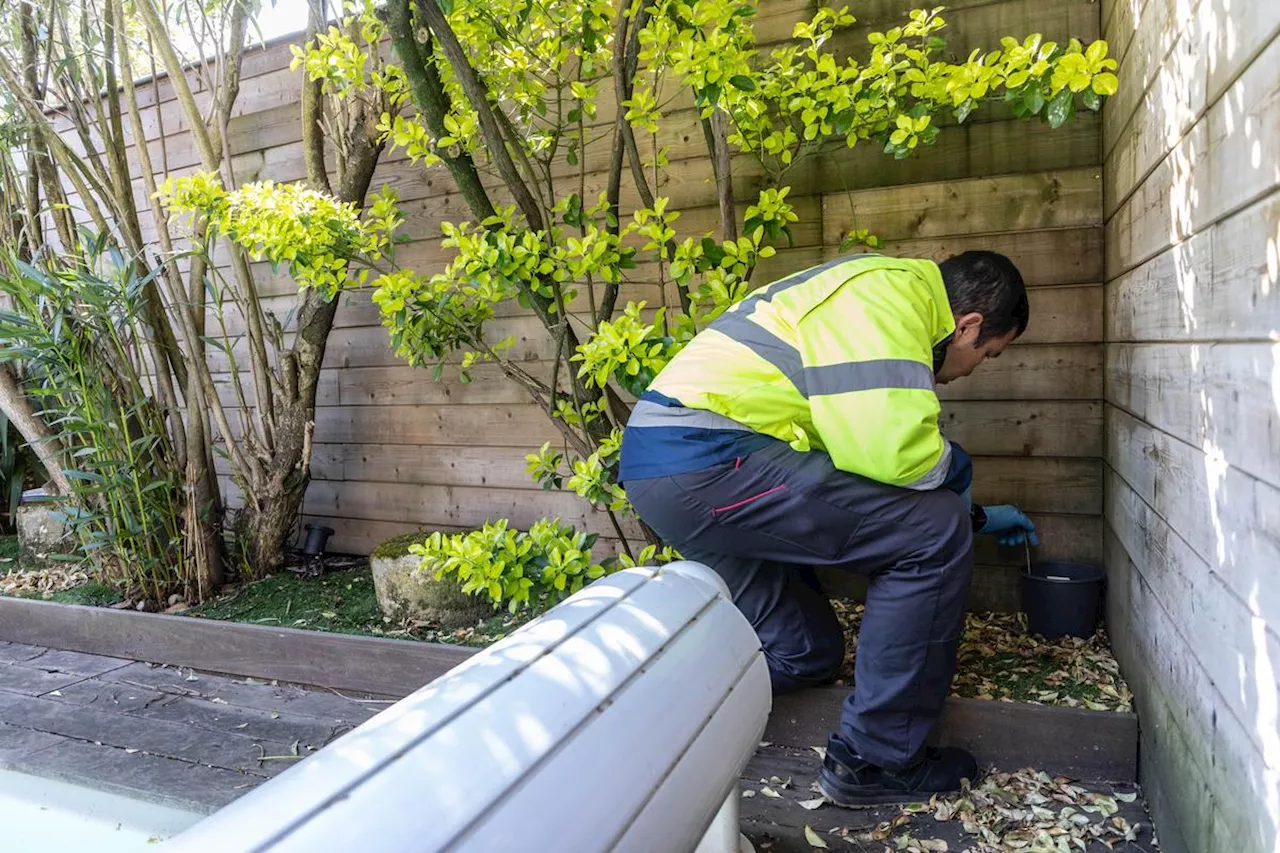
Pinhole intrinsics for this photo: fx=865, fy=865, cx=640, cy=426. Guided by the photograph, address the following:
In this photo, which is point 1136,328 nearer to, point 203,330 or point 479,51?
point 479,51

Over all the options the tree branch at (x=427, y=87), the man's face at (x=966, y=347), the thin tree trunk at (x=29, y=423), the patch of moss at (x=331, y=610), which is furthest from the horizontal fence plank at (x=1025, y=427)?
the thin tree trunk at (x=29, y=423)

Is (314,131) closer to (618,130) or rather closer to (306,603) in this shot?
(618,130)

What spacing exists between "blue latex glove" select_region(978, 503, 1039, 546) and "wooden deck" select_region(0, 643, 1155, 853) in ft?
2.44

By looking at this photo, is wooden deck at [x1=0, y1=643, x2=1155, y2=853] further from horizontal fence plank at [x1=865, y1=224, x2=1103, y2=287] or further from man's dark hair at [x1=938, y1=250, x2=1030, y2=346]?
horizontal fence plank at [x1=865, y1=224, x2=1103, y2=287]

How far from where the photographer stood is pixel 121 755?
2393 millimetres

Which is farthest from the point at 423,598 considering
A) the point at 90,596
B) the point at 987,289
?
the point at 987,289

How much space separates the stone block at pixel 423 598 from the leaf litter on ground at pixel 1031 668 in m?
1.29

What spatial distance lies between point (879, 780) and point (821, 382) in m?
0.92

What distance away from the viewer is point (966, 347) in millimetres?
1950

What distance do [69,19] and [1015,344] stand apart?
390 centimetres

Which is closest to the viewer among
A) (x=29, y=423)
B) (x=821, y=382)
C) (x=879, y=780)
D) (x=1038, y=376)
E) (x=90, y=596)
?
(x=821, y=382)

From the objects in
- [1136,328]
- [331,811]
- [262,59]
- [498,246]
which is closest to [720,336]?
[498,246]

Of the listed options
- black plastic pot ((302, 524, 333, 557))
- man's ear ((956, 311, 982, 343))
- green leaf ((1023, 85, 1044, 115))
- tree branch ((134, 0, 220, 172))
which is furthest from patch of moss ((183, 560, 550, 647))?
green leaf ((1023, 85, 1044, 115))

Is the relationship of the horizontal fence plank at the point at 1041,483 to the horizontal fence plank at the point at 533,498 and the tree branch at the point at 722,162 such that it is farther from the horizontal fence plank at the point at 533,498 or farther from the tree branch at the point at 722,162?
the tree branch at the point at 722,162
